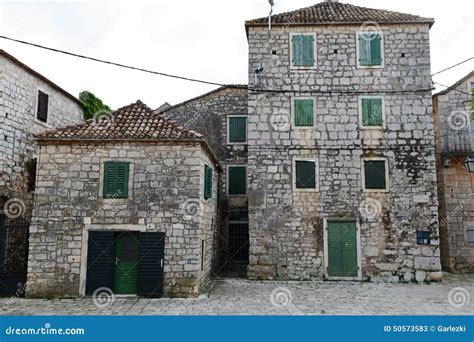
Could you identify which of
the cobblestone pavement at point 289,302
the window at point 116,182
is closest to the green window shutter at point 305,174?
the cobblestone pavement at point 289,302

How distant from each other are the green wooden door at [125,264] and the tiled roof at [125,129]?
3.06 meters

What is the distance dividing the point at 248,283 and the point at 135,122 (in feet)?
22.8

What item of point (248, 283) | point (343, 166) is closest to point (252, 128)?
point (343, 166)

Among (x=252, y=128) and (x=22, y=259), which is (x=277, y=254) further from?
(x=22, y=259)

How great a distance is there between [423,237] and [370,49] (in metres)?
7.81

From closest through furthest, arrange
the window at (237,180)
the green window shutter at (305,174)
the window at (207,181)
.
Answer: the window at (207,181) < the green window shutter at (305,174) < the window at (237,180)

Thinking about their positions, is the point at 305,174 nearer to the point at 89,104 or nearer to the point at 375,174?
the point at 375,174

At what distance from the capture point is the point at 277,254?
44.3 ft

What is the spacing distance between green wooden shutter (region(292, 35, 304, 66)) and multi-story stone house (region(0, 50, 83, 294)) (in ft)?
34.3

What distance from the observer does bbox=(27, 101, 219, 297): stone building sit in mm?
10266

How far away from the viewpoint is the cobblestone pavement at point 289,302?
879cm

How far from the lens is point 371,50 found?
14383 millimetres

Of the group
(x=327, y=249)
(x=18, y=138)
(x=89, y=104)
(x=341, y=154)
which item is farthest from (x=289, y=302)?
(x=89, y=104)

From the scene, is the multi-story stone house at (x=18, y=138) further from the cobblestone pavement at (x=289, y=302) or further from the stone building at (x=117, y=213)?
the cobblestone pavement at (x=289, y=302)
